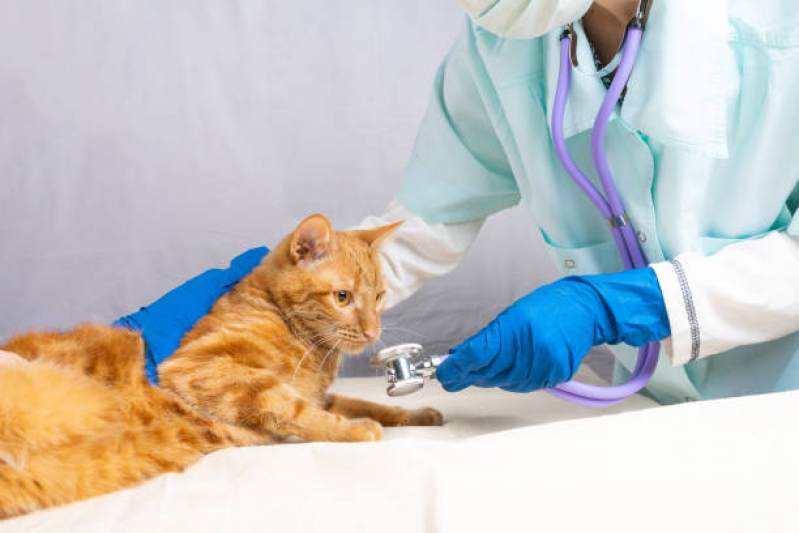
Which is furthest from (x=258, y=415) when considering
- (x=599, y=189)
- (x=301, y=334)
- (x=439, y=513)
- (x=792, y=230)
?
(x=792, y=230)

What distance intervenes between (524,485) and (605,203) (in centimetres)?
66

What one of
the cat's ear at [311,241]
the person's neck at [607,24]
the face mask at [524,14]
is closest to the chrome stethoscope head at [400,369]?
the cat's ear at [311,241]

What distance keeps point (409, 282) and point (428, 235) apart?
0.14m

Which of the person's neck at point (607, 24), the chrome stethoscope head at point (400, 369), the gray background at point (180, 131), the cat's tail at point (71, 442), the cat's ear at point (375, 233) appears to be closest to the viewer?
the cat's tail at point (71, 442)

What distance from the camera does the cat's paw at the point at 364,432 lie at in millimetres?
1158

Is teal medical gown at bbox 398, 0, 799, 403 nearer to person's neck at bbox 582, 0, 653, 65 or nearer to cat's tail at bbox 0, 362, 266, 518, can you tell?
person's neck at bbox 582, 0, 653, 65

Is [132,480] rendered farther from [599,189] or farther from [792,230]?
[792,230]

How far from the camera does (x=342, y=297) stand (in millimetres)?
1396

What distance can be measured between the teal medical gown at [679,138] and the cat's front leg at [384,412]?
1.45 ft

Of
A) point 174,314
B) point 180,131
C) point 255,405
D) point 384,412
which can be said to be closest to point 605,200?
point 384,412

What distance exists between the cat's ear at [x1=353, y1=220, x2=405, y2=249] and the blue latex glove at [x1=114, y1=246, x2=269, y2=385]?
29cm

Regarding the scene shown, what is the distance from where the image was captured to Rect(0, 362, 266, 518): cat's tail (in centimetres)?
94

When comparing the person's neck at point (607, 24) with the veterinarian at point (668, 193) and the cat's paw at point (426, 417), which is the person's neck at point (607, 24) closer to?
the veterinarian at point (668, 193)

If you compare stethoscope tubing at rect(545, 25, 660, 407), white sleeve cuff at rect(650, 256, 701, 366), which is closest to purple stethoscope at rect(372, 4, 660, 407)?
stethoscope tubing at rect(545, 25, 660, 407)
